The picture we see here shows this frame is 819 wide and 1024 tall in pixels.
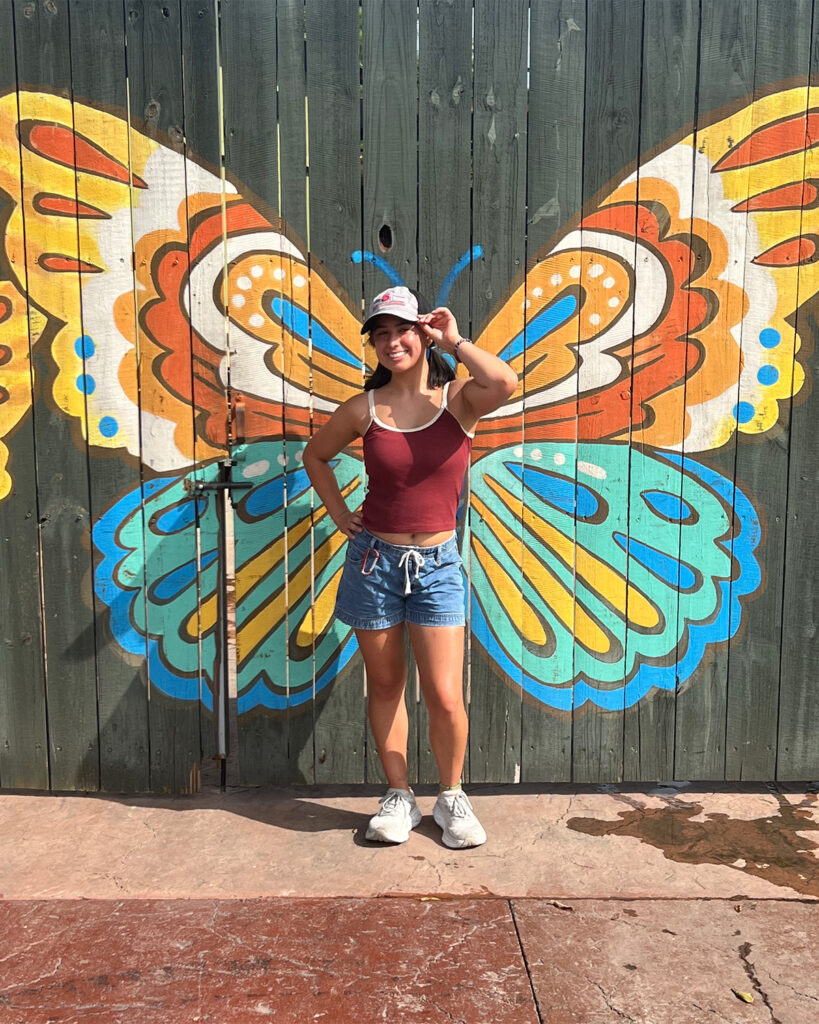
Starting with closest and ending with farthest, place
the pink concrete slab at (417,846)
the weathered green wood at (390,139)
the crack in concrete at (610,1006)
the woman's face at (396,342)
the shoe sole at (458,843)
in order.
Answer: the crack in concrete at (610,1006)
the pink concrete slab at (417,846)
the woman's face at (396,342)
the shoe sole at (458,843)
the weathered green wood at (390,139)

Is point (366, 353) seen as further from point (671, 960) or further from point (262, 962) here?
point (671, 960)

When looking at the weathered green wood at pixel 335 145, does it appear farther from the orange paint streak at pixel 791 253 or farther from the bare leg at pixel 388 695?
the orange paint streak at pixel 791 253

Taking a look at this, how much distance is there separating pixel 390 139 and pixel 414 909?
2.47m

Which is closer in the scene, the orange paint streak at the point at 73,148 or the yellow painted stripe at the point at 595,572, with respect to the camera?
the orange paint streak at the point at 73,148

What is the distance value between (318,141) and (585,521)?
63.9 inches

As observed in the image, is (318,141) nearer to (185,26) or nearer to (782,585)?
(185,26)

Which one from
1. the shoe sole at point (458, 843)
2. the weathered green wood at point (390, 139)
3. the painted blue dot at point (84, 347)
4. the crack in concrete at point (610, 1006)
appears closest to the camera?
the crack in concrete at point (610, 1006)

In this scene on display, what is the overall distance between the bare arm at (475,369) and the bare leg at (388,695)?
0.78m

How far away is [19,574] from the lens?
131 inches

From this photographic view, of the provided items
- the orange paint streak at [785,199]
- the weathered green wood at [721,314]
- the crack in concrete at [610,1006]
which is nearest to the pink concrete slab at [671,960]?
the crack in concrete at [610,1006]

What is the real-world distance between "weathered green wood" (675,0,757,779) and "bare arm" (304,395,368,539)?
121cm

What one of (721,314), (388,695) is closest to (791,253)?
(721,314)

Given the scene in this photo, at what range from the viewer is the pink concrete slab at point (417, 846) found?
2.73 meters

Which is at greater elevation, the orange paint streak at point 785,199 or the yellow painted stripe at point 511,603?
the orange paint streak at point 785,199
